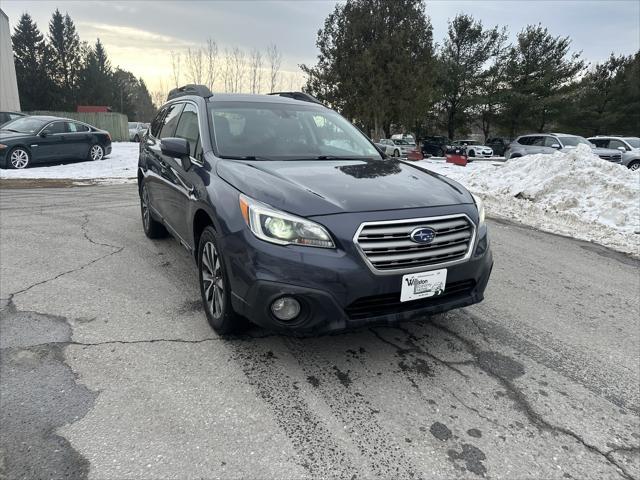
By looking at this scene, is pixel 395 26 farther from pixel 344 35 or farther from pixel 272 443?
pixel 272 443

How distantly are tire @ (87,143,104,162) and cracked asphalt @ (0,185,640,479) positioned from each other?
1250 centimetres

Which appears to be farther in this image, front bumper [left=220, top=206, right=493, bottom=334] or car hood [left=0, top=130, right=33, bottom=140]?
car hood [left=0, top=130, right=33, bottom=140]

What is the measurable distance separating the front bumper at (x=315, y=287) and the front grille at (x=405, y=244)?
77 mm

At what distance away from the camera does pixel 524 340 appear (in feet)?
11.2

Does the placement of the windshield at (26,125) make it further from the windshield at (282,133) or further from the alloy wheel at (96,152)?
the windshield at (282,133)

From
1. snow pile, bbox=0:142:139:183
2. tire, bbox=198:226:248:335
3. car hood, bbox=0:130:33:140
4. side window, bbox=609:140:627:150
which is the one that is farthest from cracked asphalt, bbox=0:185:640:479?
side window, bbox=609:140:627:150

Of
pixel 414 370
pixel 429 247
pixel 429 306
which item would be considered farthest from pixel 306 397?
pixel 429 247

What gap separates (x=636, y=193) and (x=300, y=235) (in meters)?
8.27

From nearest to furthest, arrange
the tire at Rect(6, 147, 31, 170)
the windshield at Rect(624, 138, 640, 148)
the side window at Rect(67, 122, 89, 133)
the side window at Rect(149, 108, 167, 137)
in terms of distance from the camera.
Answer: the side window at Rect(149, 108, 167, 137) → the tire at Rect(6, 147, 31, 170) → the side window at Rect(67, 122, 89, 133) → the windshield at Rect(624, 138, 640, 148)

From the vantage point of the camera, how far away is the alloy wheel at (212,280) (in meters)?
3.15

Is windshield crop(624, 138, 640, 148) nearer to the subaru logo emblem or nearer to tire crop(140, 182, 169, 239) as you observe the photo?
tire crop(140, 182, 169, 239)

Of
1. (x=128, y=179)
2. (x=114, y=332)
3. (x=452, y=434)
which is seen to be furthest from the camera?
(x=128, y=179)

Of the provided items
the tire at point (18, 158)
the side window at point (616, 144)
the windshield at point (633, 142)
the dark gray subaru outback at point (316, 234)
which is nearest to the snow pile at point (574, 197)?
the dark gray subaru outback at point (316, 234)

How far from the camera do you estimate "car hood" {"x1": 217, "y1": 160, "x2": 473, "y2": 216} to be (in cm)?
275
